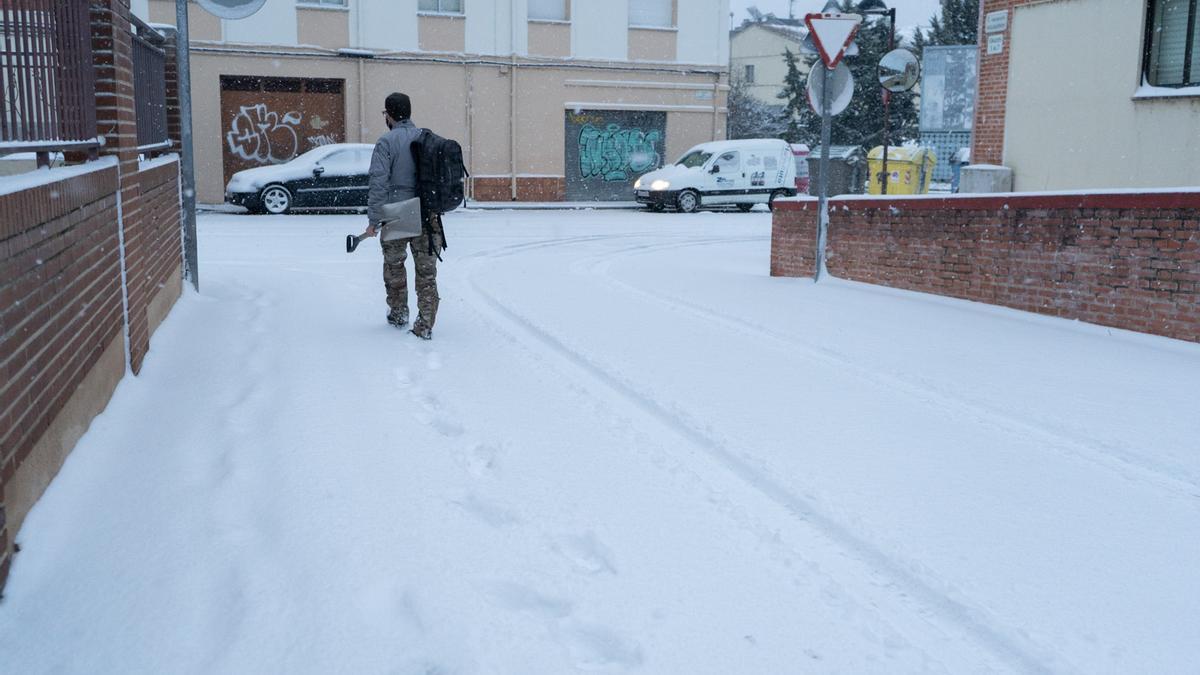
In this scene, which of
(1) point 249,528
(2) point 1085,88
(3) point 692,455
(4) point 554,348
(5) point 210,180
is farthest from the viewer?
(5) point 210,180

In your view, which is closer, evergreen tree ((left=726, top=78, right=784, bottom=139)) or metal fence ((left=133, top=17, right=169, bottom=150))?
metal fence ((left=133, top=17, right=169, bottom=150))

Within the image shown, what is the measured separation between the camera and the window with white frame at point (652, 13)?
1235 inches

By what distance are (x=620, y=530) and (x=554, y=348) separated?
379 centimetres

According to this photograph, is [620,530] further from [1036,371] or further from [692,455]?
[1036,371]

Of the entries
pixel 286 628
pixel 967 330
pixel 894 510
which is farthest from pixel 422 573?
pixel 967 330

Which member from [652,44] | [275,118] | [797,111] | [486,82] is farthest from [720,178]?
[797,111]

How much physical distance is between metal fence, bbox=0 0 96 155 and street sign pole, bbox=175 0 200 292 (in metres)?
4.03

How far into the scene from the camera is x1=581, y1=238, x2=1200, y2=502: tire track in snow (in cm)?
491

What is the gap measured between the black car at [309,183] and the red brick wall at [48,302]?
55.2 ft

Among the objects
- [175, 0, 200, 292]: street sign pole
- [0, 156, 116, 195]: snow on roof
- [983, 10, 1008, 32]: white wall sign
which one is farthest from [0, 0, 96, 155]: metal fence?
[983, 10, 1008, 32]: white wall sign

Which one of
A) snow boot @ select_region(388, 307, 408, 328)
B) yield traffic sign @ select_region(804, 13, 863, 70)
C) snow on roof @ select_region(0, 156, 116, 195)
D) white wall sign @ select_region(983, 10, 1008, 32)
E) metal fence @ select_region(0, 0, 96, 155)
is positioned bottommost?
snow boot @ select_region(388, 307, 408, 328)

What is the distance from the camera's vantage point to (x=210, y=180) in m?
27.3

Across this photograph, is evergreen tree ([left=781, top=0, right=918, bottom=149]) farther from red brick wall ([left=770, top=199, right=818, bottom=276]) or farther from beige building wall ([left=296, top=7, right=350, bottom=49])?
red brick wall ([left=770, top=199, right=818, bottom=276])

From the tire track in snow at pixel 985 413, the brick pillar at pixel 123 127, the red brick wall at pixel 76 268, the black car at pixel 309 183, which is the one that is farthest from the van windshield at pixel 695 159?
the brick pillar at pixel 123 127
